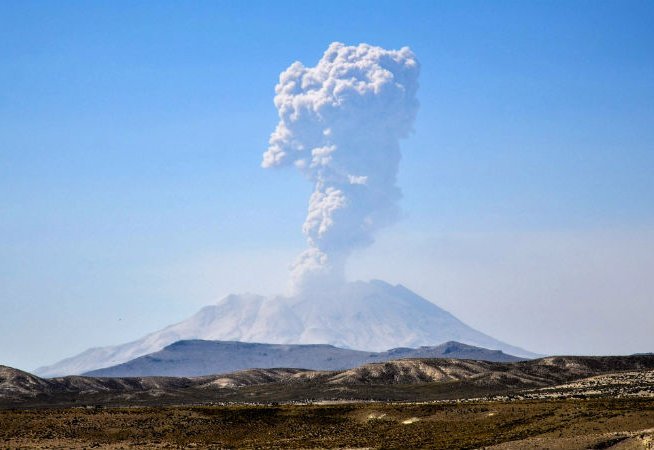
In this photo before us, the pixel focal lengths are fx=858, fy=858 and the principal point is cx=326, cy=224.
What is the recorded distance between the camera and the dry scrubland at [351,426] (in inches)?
3073

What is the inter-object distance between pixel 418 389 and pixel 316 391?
2132 cm

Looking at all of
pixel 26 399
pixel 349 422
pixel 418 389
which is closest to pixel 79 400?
pixel 26 399

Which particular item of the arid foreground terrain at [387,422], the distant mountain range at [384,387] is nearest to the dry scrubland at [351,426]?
the arid foreground terrain at [387,422]

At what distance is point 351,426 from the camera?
98312mm

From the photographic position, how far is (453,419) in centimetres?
9494

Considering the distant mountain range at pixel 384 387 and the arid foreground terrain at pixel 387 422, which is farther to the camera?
the distant mountain range at pixel 384 387

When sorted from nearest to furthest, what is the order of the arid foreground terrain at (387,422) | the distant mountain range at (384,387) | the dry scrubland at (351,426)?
the dry scrubland at (351,426)
the arid foreground terrain at (387,422)
the distant mountain range at (384,387)

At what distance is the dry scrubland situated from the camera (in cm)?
7806

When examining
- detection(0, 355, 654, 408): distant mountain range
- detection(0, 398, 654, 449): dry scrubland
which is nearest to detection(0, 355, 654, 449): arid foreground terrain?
detection(0, 398, 654, 449): dry scrubland

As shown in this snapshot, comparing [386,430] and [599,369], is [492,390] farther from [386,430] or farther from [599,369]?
[386,430]

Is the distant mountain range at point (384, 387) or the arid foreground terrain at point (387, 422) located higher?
the distant mountain range at point (384, 387)

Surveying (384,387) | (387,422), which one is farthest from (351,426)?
(384,387)

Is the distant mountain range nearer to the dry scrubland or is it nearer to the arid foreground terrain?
the arid foreground terrain

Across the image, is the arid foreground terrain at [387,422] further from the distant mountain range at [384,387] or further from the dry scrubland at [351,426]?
the distant mountain range at [384,387]
